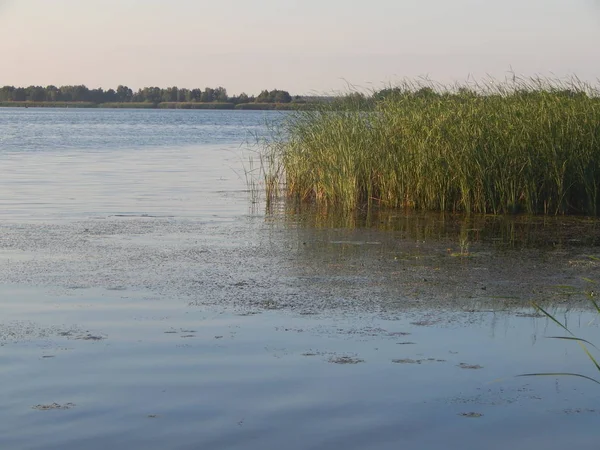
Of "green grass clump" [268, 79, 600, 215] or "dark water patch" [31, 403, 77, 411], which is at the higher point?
"green grass clump" [268, 79, 600, 215]

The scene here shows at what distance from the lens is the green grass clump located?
11.3 meters

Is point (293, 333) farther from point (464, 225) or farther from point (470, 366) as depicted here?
point (464, 225)

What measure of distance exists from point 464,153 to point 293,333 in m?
6.39

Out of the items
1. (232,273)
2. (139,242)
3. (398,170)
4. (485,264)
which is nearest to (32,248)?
(139,242)

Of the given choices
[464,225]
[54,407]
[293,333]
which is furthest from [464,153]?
[54,407]

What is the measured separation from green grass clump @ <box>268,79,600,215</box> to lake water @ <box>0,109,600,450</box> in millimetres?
590

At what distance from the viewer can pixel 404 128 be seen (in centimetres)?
1224

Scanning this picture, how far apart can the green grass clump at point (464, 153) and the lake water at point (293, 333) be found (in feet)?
1.94

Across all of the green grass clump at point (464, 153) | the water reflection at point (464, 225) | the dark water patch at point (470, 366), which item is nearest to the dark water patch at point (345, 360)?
the dark water patch at point (470, 366)

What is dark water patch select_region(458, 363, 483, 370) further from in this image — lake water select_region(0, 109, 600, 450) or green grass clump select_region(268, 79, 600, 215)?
green grass clump select_region(268, 79, 600, 215)

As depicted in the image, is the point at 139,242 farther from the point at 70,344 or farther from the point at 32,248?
the point at 70,344

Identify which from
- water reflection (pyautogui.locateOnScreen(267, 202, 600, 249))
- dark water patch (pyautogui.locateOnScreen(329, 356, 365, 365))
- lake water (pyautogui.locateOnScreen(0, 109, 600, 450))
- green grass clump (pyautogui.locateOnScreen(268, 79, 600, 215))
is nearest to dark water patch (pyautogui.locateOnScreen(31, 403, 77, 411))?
lake water (pyautogui.locateOnScreen(0, 109, 600, 450))

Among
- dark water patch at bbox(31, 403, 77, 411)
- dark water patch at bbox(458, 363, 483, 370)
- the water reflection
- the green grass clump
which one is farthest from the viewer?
the green grass clump

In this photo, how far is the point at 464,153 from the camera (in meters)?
11.4
